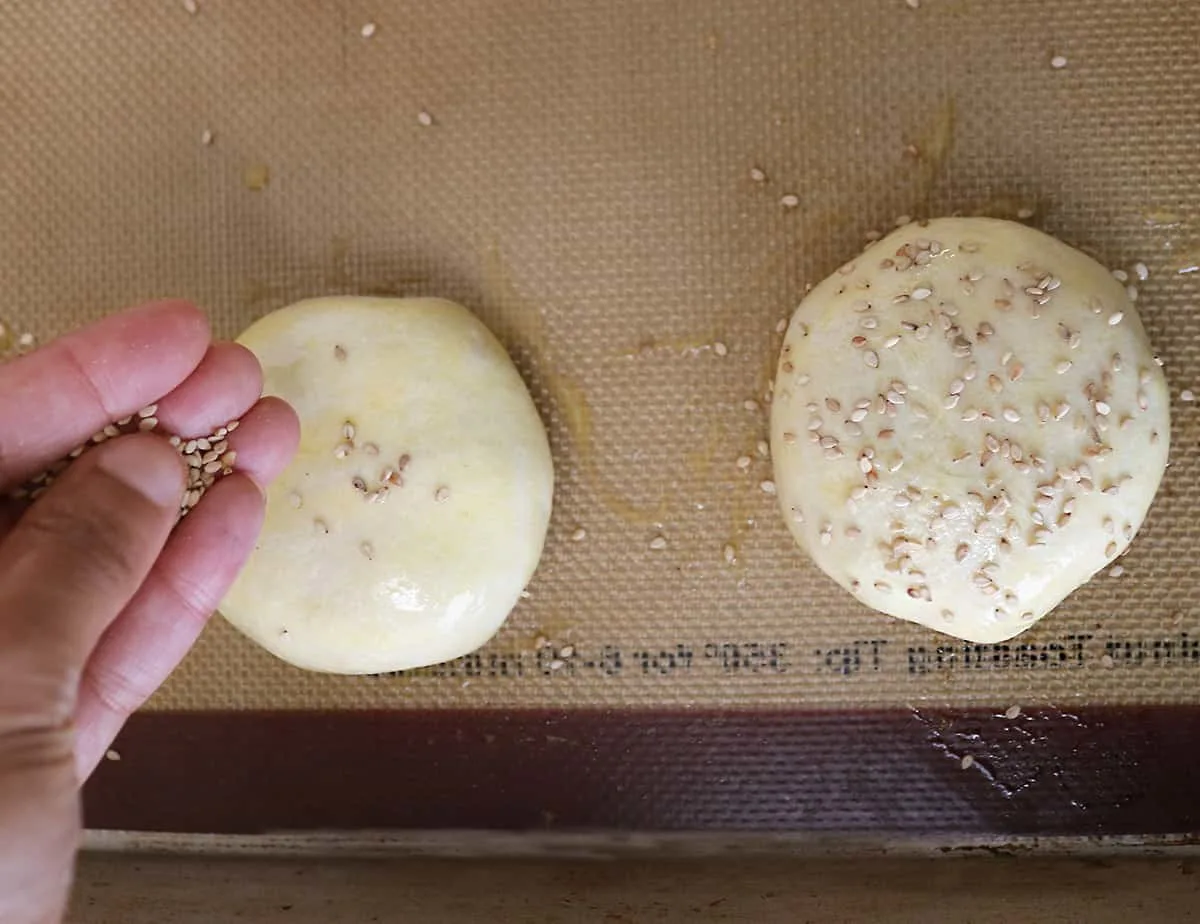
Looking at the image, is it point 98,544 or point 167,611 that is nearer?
point 98,544

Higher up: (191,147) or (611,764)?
(191,147)

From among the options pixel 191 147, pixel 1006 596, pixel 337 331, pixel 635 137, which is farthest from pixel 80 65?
pixel 1006 596

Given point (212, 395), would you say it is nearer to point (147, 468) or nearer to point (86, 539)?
point (147, 468)

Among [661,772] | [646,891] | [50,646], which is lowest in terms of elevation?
[646,891]

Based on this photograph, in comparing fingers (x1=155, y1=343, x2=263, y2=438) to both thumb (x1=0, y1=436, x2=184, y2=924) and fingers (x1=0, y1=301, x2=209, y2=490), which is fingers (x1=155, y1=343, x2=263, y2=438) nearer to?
fingers (x1=0, y1=301, x2=209, y2=490)

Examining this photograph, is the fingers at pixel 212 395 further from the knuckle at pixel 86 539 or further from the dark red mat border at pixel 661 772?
the dark red mat border at pixel 661 772

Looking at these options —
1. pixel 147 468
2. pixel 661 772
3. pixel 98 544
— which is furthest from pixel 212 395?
pixel 661 772

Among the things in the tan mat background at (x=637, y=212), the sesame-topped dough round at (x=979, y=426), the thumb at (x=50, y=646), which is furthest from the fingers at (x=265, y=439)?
the sesame-topped dough round at (x=979, y=426)

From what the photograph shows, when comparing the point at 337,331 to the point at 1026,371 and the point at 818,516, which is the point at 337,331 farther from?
the point at 1026,371
